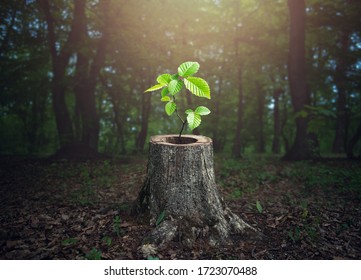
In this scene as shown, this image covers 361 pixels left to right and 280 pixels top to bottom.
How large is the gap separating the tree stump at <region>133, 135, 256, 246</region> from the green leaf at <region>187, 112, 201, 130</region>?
36 centimetres

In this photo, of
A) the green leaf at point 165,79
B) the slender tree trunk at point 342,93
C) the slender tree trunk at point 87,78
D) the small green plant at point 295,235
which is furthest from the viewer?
the slender tree trunk at point 87,78

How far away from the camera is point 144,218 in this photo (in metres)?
3.20

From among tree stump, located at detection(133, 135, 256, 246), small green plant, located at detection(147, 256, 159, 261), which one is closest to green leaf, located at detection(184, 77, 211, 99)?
tree stump, located at detection(133, 135, 256, 246)

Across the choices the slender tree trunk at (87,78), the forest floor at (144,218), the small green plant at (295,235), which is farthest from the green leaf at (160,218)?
the slender tree trunk at (87,78)

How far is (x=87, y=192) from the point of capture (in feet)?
16.8

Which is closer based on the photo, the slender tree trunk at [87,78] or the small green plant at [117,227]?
the small green plant at [117,227]

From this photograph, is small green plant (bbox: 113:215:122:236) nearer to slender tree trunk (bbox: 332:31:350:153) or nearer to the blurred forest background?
the blurred forest background

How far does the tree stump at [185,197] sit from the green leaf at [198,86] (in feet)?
2.44

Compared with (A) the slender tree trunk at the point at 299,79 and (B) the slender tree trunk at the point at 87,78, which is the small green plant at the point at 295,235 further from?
(B) the slender tree trunk at the point at 87,78

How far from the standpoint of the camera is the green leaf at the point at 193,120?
8.96 feet

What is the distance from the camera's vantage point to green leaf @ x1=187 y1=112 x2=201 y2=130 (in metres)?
2.73

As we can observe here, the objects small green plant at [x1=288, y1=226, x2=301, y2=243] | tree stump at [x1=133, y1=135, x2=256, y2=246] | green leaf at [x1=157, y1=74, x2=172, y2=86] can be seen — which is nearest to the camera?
green leaf at [x1=157, y1=74, x2=172, y2=86]

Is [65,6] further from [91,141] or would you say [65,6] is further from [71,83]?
[91,141]
